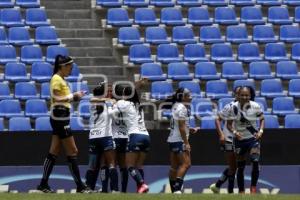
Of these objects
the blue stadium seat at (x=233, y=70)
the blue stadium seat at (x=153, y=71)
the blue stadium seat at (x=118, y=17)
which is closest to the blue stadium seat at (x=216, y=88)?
the blue stadium seat at (x=233, y=70)

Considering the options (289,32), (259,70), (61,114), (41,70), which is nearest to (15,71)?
(41,70)

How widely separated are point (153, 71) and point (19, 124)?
368 centimetres

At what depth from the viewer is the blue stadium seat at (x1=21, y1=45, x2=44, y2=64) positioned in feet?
66.9

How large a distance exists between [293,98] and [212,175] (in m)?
4.28

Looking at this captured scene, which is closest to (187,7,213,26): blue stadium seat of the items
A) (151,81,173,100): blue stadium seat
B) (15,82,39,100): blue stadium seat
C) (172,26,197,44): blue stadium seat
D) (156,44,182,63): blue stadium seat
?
(172,26,197,44): blue stadium seat

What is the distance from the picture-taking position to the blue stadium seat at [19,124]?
59.0 feet

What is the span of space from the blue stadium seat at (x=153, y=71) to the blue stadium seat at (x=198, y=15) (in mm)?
2435

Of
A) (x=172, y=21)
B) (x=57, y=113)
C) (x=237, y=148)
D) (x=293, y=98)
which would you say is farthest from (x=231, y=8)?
(x=57, y=113)

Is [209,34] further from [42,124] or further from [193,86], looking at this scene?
[42,124]

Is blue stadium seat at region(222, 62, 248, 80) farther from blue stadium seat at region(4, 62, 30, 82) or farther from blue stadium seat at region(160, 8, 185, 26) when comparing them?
blue stadium seat at region(4, 62, 30, 82)

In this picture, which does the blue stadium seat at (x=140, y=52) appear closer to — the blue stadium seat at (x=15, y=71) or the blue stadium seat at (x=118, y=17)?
the blue stadium seat at (x=118, y=17)

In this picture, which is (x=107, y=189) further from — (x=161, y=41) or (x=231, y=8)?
(x=231, y=8)

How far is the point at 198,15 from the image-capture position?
74.0 feet

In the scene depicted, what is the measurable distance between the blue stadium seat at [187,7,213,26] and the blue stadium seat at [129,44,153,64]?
6.29 ft
